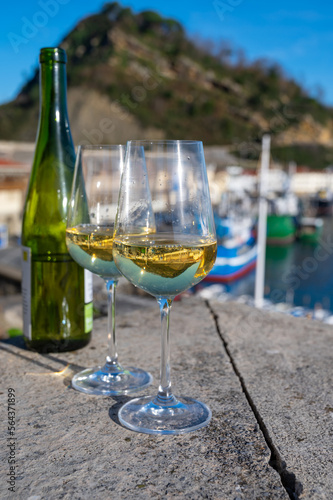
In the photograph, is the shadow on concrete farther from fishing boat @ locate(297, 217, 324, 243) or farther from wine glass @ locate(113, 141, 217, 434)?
fishing boat @ locate(297, 217, 324, 243)

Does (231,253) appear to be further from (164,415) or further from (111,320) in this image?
(164,415)

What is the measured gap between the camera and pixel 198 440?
95 centimetres

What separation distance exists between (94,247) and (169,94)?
7092 centimetres

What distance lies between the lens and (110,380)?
1.23 metres

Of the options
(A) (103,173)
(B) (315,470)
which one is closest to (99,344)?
(A) (103,173)

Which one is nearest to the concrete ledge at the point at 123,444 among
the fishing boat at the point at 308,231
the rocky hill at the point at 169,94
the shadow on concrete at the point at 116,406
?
the shadow on concrete at the point at 116,406

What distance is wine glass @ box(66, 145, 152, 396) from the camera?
1.18m

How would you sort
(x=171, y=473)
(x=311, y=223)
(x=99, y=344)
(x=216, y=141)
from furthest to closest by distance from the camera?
(x=216, y=141)
(x=311, y=223)
(x=99, y=344)
(x=171, y=473)

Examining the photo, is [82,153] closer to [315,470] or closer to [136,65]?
[315,470]

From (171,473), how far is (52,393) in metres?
0.44

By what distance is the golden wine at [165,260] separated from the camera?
0.93 m

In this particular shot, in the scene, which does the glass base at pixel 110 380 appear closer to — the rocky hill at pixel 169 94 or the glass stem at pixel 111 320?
the glass stem at pixel 111 320

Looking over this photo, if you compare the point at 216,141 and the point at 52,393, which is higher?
the point at 216,141

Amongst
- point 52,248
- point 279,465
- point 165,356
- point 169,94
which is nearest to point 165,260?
point 165,356
